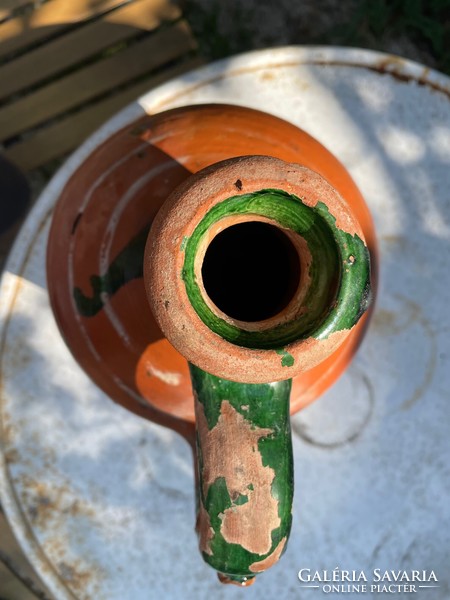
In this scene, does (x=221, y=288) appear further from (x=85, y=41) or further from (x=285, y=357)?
(x=85, y=41)

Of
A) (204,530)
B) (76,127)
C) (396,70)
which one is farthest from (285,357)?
(76,127)

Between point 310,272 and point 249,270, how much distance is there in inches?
5.0

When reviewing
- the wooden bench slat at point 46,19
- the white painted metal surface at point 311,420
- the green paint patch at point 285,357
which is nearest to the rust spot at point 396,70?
the white painted metal surface at point 311,420

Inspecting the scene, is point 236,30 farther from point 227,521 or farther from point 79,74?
point 227,521

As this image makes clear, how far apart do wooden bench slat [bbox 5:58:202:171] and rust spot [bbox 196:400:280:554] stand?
41.6 inches

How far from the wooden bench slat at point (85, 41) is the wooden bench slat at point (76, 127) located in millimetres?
108

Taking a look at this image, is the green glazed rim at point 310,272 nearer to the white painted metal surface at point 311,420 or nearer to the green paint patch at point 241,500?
the green paint patch at point 241,500

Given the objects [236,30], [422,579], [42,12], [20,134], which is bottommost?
[422,579]

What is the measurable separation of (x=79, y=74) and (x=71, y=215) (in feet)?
2.79

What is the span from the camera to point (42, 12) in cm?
140

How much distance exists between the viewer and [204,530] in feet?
2.19

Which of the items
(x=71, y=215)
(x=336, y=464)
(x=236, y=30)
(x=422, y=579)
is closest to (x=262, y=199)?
(x=71, y=215)

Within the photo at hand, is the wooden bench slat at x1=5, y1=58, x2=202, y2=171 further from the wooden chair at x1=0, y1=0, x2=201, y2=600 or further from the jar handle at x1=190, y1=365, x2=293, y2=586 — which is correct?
the jar handle at x1=190, y1=365, x2=293, y2=586

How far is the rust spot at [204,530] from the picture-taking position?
657 millimetres
